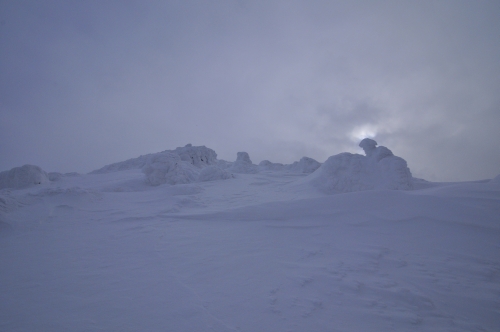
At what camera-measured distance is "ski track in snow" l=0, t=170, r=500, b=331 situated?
2160 mm

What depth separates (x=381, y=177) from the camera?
795 cm

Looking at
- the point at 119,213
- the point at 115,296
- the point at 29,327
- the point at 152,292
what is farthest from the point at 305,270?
the point at 119,213

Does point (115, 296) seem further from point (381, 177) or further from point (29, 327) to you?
point (381, 177)

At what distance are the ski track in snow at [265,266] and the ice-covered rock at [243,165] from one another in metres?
14.2

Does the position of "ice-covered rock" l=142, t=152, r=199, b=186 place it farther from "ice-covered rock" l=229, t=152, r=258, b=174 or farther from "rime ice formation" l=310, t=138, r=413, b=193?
"ice-covered rock" l=229, t=152, r=258, b=174

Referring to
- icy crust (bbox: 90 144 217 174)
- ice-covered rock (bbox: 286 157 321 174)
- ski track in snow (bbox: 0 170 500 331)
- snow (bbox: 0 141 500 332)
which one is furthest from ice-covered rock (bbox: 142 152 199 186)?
ice-covered rock (bbox: 286 157 321 174)

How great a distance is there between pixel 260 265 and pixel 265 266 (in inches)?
2.8

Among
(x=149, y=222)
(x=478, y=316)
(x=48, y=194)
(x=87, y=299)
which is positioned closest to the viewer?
(x=478, y=316)

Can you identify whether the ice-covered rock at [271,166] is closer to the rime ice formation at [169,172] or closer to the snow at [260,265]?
the rime ice formation at [169,172]

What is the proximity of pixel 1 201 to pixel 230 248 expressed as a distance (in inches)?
216

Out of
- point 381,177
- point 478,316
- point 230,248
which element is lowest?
point 478,316

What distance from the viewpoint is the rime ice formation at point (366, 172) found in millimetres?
7703

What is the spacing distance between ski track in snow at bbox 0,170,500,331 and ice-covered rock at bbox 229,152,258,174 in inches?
558

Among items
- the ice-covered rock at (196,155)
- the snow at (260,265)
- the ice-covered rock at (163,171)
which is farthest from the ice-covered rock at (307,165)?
the snow at (260,265)
